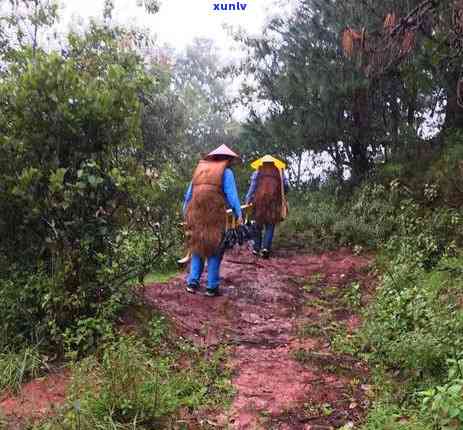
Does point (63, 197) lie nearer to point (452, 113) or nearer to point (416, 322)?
point (416, 322)

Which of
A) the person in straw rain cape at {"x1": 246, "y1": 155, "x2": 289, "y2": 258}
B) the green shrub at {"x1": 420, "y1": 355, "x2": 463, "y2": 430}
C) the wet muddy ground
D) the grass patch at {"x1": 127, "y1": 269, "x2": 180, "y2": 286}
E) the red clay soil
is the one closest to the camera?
the green shrub at {"x1": 420, "y1": 355, "x2": 463, "y2": 430}

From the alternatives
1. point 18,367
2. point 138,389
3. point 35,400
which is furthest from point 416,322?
point 18,367

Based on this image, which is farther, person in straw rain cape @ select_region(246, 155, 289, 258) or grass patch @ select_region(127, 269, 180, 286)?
person in straw rain cape @ select_region(246, 155, 289, 258)

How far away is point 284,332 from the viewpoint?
5.52 metres

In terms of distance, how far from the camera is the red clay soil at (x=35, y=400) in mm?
3449

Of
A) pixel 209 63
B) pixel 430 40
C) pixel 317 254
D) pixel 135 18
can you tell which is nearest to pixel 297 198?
pixel 317 254

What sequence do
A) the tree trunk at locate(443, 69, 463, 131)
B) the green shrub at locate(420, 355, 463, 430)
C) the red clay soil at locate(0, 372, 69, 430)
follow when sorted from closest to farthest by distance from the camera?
the green shrub at locate(420, 355, 463, 430), the red clay soil at locate(0, 372, 69, 430), the tree trunk at locate(443, 69, 463, 131)

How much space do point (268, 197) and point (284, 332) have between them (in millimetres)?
3996

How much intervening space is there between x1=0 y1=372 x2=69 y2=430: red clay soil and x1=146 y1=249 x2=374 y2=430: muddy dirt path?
1141mm

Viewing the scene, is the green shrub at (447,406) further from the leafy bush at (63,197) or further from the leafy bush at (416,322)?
the leafy bush at (63,197)

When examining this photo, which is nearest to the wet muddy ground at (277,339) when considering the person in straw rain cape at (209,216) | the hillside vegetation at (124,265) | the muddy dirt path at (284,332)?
the muddy dirt path at (284,332)

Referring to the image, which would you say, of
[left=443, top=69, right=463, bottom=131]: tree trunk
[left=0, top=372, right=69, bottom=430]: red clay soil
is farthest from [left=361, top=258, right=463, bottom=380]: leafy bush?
[left=443, top=69, right=463, bottom=131]: tree trunk

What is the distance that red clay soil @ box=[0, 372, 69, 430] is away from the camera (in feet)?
11.3

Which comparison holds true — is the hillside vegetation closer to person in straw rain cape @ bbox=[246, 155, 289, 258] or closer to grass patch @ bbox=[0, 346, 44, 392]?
grass patch @ bbox=[0, 346, 44, 392]
